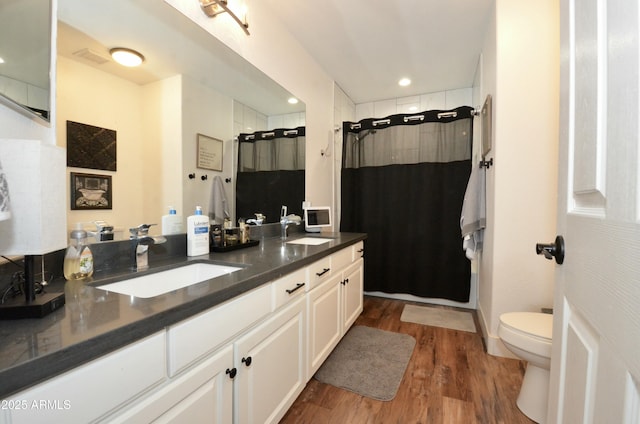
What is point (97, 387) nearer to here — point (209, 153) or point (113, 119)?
point (113, 119)

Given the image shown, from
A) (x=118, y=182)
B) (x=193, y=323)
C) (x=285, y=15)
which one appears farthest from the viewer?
(x=285, y=15)

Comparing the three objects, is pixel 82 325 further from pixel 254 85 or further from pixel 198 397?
pixel 254 85

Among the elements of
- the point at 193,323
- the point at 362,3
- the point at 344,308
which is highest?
the point at 362,3

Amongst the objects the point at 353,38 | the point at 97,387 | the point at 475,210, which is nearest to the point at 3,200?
the point at 97,387

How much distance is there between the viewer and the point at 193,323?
30.6 inches

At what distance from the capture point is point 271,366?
1152 millimetres

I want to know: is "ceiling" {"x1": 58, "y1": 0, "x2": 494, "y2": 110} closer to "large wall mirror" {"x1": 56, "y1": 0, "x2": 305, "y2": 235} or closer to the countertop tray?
"large wall mirror" {"x1": 56, "y1": 0, "x2": 305, "y2": 235}

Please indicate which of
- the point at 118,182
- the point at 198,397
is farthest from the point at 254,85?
the point at 198,397

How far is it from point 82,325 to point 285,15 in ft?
7.26

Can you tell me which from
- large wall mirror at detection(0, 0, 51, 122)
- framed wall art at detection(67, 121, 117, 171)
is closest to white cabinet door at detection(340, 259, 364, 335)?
framed wall art at detection(67, 121, 117, 171)

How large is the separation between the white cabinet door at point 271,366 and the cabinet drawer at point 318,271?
112mm

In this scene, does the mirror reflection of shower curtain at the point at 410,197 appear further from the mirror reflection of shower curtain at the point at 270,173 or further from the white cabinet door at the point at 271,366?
the white cabinet door at the point at 271,366

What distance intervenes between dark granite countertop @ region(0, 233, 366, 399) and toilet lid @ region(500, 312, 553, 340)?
53.7 inches

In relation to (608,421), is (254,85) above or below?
above
